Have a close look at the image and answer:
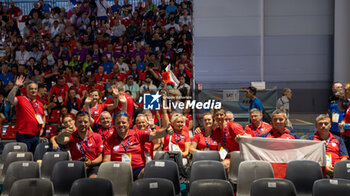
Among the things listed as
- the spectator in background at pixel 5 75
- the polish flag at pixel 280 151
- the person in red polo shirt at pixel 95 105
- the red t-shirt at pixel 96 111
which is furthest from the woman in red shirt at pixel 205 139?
the spectator in background at pixel 5 75

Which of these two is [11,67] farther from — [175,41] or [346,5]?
[346,5]

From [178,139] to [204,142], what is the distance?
1.47 ft

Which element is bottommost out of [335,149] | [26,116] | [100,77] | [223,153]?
[223,153]

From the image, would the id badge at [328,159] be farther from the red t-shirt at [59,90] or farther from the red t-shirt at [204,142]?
the red t-shirt at [59,90]

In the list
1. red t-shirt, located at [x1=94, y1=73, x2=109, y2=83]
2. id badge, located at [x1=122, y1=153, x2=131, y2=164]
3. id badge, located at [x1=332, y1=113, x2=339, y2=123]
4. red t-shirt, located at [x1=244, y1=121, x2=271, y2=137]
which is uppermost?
red t-shirt, located at [x1=94, y1=73, x2=109, y2=83]

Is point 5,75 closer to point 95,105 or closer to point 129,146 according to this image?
point 95,105

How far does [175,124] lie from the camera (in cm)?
646

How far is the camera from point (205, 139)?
6.46m

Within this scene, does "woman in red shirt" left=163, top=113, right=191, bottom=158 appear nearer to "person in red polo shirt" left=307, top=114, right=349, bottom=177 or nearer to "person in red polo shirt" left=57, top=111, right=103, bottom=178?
"person in red polo shirt" left=57, top=111, right=103, bottom=178

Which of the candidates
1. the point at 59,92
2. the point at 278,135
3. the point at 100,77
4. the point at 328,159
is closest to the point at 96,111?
the point at 278,135

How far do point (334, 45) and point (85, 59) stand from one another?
9.31m

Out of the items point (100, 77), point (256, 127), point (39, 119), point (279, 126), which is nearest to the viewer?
point (279, 126)

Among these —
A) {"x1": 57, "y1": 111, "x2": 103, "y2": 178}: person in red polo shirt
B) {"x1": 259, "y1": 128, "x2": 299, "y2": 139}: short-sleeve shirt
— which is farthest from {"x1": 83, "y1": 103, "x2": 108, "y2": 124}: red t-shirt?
{"x1": 259, "y1": 128, "x2": 299, "y2": 139}: short-sleeve shirt

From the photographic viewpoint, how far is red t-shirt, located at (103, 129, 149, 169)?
5191 mm
